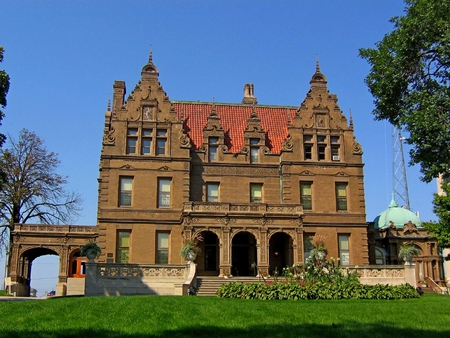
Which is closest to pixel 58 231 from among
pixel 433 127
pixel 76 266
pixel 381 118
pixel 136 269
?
pixel 76 266

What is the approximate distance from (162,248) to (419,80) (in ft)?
71.0

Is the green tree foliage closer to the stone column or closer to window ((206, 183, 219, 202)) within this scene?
the stone column

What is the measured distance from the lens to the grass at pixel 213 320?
1401 centimetres

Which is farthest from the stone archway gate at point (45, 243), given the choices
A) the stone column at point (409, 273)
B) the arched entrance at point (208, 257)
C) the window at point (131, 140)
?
the stone column at point (409, 273)

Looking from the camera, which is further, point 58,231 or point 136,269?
point 58,231

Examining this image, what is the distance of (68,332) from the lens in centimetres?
1388

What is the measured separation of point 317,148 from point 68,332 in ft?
97.4

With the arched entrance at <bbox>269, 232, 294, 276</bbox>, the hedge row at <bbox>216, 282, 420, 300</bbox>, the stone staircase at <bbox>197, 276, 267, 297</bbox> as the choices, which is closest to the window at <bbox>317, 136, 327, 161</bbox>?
the arched entrance at <bbox>269, 232, 294, 276</bbox>

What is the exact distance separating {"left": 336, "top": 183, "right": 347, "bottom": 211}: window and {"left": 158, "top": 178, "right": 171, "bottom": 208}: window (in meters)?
12.1

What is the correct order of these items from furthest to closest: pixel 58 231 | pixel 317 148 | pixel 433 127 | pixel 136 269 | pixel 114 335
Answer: pixel 58 231 → pixel 317 148 → pixel 136 269 → pixel 433 127 → pixel 114 335

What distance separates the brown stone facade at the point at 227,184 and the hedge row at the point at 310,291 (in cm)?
1009

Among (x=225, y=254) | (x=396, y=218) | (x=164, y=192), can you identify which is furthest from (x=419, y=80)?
(x=396, y=218)

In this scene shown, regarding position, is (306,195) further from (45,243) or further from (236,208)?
(45,243)

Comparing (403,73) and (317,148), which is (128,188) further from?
(403,73)
